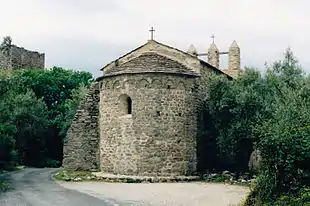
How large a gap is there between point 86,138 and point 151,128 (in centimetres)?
587

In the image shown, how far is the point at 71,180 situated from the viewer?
23.9m

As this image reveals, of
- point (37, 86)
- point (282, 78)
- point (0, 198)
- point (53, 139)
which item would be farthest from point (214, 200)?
point (37, 86)

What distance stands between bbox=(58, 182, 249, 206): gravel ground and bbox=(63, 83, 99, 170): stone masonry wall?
18.1ft

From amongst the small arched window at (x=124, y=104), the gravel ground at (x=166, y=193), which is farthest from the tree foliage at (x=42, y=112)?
the gravel ground at (x=166, y=193)

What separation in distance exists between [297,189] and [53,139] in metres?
37.2

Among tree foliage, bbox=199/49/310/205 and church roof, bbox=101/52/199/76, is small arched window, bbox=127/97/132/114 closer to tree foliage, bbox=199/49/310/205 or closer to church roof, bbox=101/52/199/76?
church roof, bbox=101/52/199/76

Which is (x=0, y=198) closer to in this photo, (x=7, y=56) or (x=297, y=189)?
(x=297, y=189)

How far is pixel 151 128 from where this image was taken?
24234 mm

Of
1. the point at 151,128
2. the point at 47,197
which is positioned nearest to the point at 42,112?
the point at 151,128

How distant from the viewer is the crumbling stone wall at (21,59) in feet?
173

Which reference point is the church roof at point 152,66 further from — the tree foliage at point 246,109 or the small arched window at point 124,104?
the tree foliage at point 246,109

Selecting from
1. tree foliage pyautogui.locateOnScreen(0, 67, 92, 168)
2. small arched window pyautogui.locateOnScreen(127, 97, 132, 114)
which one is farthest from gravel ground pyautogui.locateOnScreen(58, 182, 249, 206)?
tree foliage pyautogui.locateOnScreen(0, 67, 92, 168)

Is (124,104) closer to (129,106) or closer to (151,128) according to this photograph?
(129,106)

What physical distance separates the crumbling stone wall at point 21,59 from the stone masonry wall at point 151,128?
1209 inches
